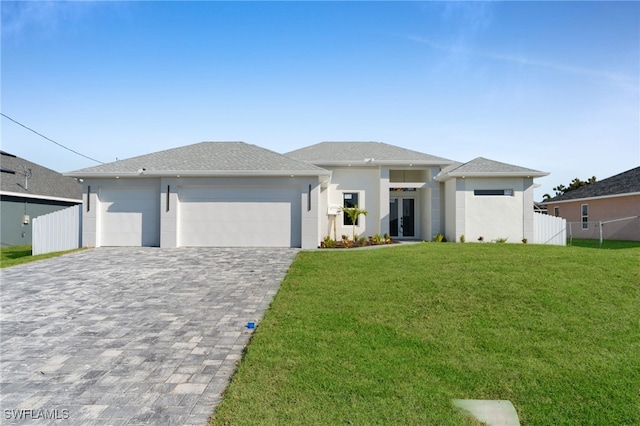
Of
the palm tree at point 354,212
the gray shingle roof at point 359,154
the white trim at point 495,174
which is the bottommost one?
the palm tree at point 354,212

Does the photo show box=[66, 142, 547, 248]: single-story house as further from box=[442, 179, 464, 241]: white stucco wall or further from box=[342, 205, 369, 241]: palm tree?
box=[342, 205, 369, 241]: palm tree

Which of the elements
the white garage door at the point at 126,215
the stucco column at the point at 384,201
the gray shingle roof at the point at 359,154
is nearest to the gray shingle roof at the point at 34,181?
the white garage door at the point at 126,215

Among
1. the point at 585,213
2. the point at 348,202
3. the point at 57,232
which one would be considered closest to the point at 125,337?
the point at 57,232

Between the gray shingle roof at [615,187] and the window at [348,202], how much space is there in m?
17.3

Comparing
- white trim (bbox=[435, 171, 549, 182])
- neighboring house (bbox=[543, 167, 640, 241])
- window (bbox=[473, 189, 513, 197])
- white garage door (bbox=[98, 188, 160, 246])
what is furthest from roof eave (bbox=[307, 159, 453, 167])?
neighboring house (bbox=[543, 167, 640, 241])

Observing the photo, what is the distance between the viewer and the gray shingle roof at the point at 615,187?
20.7 metres

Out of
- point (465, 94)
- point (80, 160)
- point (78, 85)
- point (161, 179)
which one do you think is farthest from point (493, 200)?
point (80, 160)

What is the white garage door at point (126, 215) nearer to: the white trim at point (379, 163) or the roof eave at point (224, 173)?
the roof eave at point (224, 173)

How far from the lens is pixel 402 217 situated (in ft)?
62.0

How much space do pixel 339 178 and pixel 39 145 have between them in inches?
997

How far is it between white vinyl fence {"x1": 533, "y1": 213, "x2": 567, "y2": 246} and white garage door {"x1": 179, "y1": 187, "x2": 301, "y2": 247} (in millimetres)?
11905

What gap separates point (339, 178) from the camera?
1738 centimetres

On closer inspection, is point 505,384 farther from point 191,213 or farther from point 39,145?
point 39,145

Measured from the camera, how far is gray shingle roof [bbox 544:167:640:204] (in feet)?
67.8
